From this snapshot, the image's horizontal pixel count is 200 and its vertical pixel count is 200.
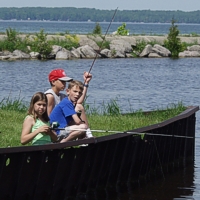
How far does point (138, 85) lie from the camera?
34.7m

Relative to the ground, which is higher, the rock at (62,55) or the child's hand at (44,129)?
the child's hand at (44,129)

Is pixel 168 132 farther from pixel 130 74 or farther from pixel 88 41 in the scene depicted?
pixel 88 41

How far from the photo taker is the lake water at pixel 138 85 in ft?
43.3

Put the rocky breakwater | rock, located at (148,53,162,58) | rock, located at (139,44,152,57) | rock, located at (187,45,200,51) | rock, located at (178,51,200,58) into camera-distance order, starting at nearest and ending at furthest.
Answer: the rocky breakwater → rock, located at (139,44,152,57) → rock, located at (148,53,162,58) → rock, located at (178,51,200,58) → rock, located at (187,45,200,51)

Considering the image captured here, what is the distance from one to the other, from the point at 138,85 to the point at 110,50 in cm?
2118

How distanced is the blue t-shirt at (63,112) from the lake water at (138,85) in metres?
1.46

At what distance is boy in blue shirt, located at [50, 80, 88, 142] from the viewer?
1118 cm

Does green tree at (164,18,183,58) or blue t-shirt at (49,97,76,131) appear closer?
blue t-shirt at (49,97,76,131)

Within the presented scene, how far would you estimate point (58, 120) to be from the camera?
37.1 ft

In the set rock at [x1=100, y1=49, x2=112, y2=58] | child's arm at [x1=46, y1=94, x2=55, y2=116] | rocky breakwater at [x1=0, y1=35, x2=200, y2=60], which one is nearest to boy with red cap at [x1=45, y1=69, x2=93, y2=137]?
child's arm at [x1=46, y1=94, x2=55, y2=116]

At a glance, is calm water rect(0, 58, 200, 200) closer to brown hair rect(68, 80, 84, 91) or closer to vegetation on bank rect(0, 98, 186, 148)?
vegetation on bank rect(0, 98, 186, 148)

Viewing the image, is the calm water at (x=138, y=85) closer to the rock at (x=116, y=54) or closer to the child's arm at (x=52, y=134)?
the child's arm at (x=52, y=134)

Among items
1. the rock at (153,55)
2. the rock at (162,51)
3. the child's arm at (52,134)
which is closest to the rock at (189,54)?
the rock at (162,51)

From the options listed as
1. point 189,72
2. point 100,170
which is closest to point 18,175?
point 100,170
